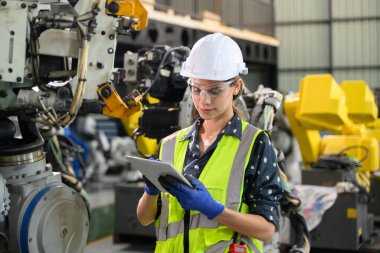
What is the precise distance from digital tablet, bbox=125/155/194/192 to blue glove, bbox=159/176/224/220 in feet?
0.08

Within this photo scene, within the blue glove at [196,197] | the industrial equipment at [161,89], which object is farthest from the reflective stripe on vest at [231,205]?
the industrial equipment at [161,89]

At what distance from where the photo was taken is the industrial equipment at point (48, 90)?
2.75 m

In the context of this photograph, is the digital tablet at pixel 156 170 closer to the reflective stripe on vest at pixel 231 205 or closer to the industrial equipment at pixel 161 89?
the reflective stripe on vest at pixel 231 205

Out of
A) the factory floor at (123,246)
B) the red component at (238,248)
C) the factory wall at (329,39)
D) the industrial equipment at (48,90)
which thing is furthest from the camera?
the factory wall at (329,39)

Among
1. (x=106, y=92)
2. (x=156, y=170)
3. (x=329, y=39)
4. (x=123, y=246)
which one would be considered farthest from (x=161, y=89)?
(x=329, y=39)

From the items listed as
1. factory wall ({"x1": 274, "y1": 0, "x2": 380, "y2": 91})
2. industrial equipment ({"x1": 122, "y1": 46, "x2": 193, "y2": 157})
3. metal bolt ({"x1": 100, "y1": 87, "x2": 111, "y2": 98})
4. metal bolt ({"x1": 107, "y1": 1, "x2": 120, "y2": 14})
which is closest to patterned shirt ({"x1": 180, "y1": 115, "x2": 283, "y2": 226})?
metal bolt ({"x1": 100, "y1": 87, "x2": 111, "y2": 98})

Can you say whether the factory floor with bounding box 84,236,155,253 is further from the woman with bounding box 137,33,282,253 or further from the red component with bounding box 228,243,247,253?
the red component with bounding box 228,243,247,253

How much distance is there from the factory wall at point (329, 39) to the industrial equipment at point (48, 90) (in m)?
15.4

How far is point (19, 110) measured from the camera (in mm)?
2895

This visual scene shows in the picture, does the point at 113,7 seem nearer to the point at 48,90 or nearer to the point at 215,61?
the point at 48,90

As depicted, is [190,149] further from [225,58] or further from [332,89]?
[332,89]

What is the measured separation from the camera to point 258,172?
2.31 metres

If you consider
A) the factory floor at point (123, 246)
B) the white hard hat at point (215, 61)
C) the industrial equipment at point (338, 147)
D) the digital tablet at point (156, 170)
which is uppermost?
the white hard hat at point (215, 61)

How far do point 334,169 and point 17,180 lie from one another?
12.7ft
